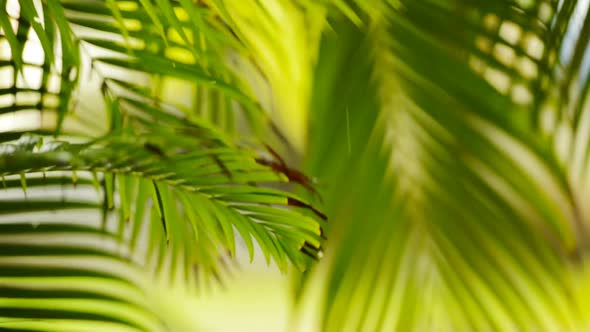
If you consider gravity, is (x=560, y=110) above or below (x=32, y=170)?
above

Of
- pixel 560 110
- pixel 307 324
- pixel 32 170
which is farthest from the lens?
pixel 307 324

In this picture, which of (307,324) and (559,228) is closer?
(559,228)

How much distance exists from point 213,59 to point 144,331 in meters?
0.23

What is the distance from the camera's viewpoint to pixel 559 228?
0.74 metres

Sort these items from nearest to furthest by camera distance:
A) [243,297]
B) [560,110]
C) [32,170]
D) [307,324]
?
[32,170], [560,110], [307,324], [243,297]

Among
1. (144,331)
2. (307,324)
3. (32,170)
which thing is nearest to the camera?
(32,170)

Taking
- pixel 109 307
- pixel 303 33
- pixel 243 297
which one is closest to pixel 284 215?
pixel 109 307

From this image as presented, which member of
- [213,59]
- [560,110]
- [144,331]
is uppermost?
[560,110]

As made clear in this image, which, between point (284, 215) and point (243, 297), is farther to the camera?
point (243, 297)

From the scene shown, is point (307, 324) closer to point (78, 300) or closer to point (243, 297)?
point (243, 297)

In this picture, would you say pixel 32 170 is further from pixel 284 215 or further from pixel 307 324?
pixel 307 324

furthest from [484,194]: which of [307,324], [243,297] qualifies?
[243,297]

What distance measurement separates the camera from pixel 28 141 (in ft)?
1.25

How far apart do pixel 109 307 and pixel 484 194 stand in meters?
0.44
